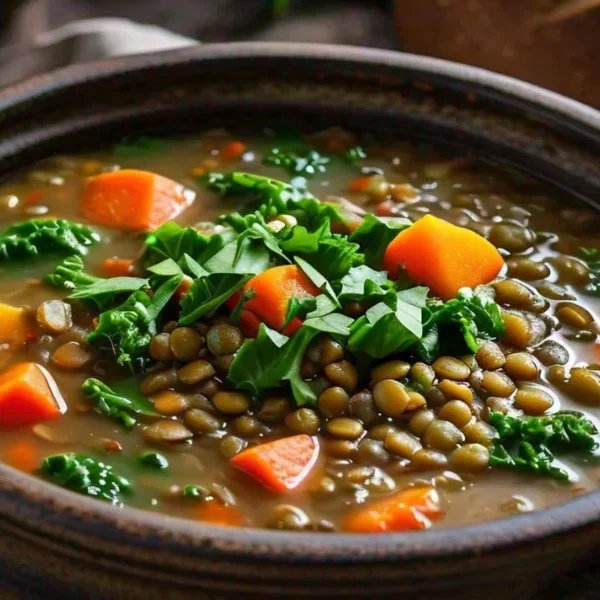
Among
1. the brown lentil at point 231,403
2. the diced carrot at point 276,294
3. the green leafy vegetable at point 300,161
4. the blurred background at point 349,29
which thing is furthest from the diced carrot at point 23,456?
the blurred background at point 349,29

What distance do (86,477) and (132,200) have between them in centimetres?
106

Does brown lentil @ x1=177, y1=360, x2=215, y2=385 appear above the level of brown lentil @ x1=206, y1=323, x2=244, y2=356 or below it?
below

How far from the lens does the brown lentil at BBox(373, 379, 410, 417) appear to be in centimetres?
213

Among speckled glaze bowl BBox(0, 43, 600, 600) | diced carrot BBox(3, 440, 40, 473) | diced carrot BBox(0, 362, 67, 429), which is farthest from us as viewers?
diced carrot BBox(0, 362, 67, 429)

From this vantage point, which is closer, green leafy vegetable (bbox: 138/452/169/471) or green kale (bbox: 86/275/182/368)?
green leafy vegetable (bbox: 138/452/169/471)

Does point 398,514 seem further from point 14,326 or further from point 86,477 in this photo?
point 14,326

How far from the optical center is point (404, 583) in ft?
5.34

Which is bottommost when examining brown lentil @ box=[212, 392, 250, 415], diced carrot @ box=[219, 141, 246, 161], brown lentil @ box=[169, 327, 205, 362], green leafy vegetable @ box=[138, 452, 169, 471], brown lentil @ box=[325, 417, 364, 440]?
green leafy vegetable @ box=[138, 452, 169, 471]

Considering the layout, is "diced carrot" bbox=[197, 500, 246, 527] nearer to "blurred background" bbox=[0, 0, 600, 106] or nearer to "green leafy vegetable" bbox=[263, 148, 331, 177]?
"green leafy vegetable" bbox=[263, 148, 331, 177]

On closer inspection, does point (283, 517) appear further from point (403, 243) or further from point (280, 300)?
point (403, 243)

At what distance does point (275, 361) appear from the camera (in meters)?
2.17

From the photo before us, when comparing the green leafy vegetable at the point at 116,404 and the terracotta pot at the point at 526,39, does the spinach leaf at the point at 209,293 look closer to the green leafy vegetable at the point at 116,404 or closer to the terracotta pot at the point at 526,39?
the green leafy vegetable at the point at 116,404

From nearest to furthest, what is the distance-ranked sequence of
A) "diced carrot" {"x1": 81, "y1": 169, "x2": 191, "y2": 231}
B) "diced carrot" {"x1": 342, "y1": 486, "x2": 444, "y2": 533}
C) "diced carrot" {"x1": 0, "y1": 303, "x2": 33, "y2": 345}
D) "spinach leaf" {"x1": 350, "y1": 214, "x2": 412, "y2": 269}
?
"diced carrot" {"x1": 342, "y1": 486, "x2": 444, "y2": 533} → "diced carrot" {"x1": 0, "y1": 303, "x2": 33, "y2": 345} → "spinach leaf" {"x1": 350, "y1": 214, "x2": 412, "y2": 269} → "diced carrot" {"x1": 81, "y1": 169, "x2": 191, "y2": 231}

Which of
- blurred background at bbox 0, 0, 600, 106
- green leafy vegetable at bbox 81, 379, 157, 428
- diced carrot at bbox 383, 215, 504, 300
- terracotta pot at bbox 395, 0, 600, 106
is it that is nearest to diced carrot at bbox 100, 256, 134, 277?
green leafy vegetable at bbox 81, 379, 157, 428
